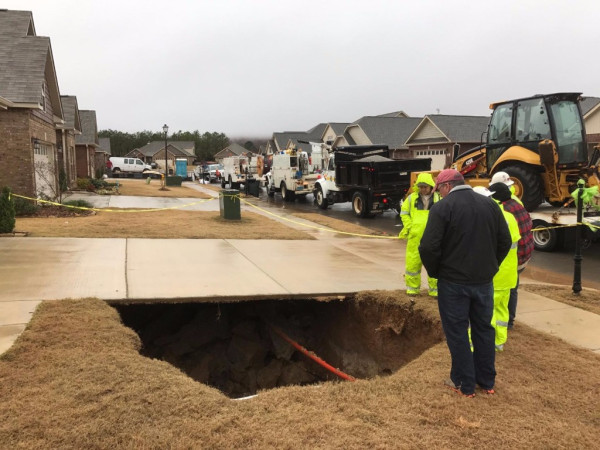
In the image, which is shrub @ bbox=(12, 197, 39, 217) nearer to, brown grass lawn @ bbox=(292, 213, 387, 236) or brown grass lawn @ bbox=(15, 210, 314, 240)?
brown grass lawn @ bbox=(15, 210, 314, 240)

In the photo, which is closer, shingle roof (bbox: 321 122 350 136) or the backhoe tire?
the backhoe tire

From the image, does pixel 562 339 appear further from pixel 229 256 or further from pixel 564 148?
pixel 564 148

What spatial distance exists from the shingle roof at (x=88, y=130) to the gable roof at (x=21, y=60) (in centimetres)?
1921

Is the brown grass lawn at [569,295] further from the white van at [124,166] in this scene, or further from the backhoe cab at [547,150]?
the white van at [124,166]

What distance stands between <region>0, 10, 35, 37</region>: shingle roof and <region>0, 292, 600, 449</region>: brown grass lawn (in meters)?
16.4

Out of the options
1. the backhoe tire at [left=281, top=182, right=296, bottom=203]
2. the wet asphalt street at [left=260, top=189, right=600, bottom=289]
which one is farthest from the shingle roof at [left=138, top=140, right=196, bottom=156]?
the wet asphalt street at [left=260, top=189, right=600, bottom=289]

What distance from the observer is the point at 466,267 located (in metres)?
3.59

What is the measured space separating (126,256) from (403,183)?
11.3 meters

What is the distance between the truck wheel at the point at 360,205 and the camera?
Result: 1739 cm

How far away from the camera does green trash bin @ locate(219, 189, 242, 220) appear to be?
14.3 metres

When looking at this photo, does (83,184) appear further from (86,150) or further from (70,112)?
(86,150)

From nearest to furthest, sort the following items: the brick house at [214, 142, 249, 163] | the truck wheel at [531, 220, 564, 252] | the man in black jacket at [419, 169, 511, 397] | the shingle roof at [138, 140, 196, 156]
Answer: the man in black jacket at [419, 169, 511, 397], the truck wheel at [531, 220, 564, 252], the shingle roof at [138, 140, 196, 156], the brick house at [214, 142, 249, 163]

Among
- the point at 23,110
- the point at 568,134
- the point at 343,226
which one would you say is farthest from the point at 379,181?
the point at 23,110

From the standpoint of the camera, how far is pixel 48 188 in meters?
17.1
